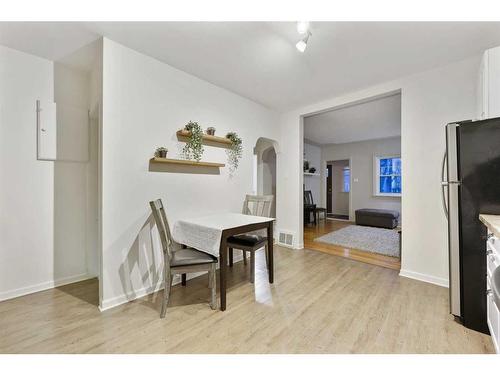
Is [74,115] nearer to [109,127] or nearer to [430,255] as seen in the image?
[109,127]

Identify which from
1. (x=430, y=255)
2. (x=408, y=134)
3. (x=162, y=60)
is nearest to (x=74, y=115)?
(x=162, y=60)

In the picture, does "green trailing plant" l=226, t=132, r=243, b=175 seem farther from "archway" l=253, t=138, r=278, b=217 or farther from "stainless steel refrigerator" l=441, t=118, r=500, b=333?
"stainless steel refrigerator" l=441, t=118, r=500, b=333

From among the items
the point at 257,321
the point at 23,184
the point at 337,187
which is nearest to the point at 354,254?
the point at 257,321

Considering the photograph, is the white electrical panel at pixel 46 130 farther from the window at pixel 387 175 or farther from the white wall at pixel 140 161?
the window at pixel 387 175

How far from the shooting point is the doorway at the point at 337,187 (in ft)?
26.6

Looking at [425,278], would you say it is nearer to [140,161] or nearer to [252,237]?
[252,237]

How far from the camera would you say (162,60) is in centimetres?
244

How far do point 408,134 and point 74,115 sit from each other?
3.99m

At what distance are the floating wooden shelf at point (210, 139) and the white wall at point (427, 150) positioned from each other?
2.19 metres

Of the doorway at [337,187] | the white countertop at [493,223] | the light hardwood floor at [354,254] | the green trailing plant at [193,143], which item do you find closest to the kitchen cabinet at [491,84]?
the white countertop at [493,223]

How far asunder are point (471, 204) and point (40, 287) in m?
4.03

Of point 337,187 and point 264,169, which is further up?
point 264,169

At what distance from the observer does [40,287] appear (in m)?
2.34

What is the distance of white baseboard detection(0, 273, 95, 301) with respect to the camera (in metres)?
2.16
